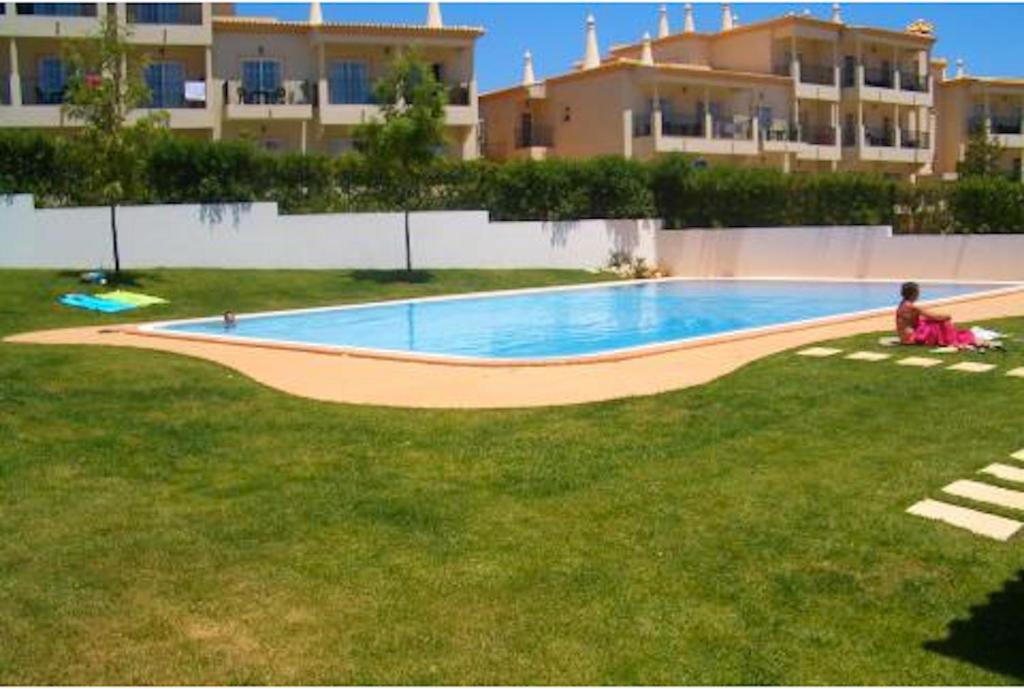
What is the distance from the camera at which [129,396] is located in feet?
37.2

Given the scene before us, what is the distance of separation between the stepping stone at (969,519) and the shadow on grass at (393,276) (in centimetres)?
2221

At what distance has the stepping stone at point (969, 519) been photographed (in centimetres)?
655

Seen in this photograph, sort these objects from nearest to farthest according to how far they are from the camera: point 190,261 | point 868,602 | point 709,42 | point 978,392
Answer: point 868,602, point 978,392, point 190,261, point 709,42

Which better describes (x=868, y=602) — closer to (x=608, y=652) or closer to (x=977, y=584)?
(x=977, y=584)

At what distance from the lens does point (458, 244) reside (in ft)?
105

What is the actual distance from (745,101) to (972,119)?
757 inches

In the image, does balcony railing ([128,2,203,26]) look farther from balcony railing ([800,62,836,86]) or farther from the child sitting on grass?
the child sitting on grass

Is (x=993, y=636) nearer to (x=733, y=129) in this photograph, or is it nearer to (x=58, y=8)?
(x=58, y=8)

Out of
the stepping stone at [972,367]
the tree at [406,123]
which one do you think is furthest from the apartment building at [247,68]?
the stepping stone at [972,367]

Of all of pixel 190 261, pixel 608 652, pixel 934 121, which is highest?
pixel 934 121

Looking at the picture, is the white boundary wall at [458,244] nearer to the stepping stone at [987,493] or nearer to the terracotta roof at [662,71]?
the terracotta roof at [662,71]

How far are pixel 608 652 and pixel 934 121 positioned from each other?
202ft

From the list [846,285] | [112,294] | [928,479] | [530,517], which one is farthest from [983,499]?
[846,285]

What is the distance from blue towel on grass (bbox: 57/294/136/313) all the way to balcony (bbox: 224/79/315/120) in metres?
19.1
